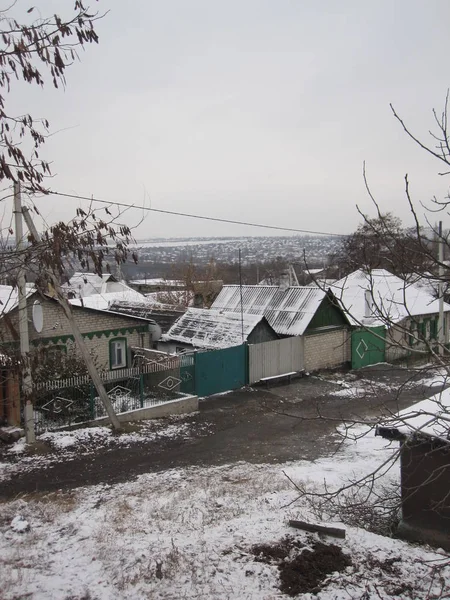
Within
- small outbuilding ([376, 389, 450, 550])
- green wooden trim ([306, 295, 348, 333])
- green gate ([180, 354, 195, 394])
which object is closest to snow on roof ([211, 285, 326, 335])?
green wooden trim ([306, 295, 348, 333])

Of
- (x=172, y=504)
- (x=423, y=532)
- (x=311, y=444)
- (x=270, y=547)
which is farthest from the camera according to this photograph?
(x=311, y=444)

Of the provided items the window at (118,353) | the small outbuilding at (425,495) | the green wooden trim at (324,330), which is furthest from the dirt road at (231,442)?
the window at (118,353)

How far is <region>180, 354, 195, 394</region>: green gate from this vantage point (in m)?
17.3

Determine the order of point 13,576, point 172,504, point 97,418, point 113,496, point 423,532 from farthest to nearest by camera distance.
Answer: point 97,418 < point 113,496 < point 172,504 < point 423,532 < point 13,576

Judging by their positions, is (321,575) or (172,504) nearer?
(321,575)

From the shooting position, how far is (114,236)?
545 cm

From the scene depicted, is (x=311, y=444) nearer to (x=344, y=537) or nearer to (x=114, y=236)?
(x=344, y=537)

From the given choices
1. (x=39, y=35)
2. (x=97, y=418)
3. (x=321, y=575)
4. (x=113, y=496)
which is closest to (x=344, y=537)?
(x=321, y=575)

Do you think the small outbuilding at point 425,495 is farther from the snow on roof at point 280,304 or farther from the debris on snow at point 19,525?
the snow on roof at point 280,304

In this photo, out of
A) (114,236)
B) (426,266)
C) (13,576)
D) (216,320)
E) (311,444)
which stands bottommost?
(311,444)

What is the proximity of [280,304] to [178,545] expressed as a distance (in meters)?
16.4

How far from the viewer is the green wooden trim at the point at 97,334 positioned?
631 inches

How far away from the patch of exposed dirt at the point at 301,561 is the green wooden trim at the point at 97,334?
35.1 ft

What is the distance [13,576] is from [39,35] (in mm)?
6115
